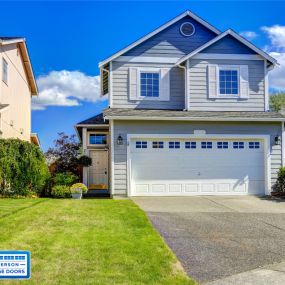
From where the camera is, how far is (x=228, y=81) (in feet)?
54.2

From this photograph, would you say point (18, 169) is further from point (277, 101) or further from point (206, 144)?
point (277, 101)

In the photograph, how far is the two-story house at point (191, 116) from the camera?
49.1 feet

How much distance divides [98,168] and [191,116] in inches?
228

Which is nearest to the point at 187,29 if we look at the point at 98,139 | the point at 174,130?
the point at 174,130

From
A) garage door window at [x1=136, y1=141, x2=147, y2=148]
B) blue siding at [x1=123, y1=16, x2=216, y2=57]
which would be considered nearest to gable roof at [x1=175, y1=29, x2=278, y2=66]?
blue siding at [x1=123, y1=16, x2=216, y2=57]

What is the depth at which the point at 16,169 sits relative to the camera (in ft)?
46.2

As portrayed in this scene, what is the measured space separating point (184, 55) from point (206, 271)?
13.0 metres

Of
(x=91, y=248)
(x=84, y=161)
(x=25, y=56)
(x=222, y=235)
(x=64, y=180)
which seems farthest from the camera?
(x=25, y=56)

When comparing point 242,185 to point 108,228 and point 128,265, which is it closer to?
point 108,228

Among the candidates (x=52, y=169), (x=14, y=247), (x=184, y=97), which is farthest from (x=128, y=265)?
(x=52, y=169)

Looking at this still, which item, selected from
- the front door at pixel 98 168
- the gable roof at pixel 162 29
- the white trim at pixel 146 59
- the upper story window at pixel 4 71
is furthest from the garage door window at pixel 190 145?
the upper story window at pixel 4 71

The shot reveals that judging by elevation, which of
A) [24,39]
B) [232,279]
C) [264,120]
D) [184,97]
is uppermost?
[24,39]

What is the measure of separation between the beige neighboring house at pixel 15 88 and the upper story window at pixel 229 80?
8.93 metres

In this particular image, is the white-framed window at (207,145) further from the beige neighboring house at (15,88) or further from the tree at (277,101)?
the tree at (277,101)
